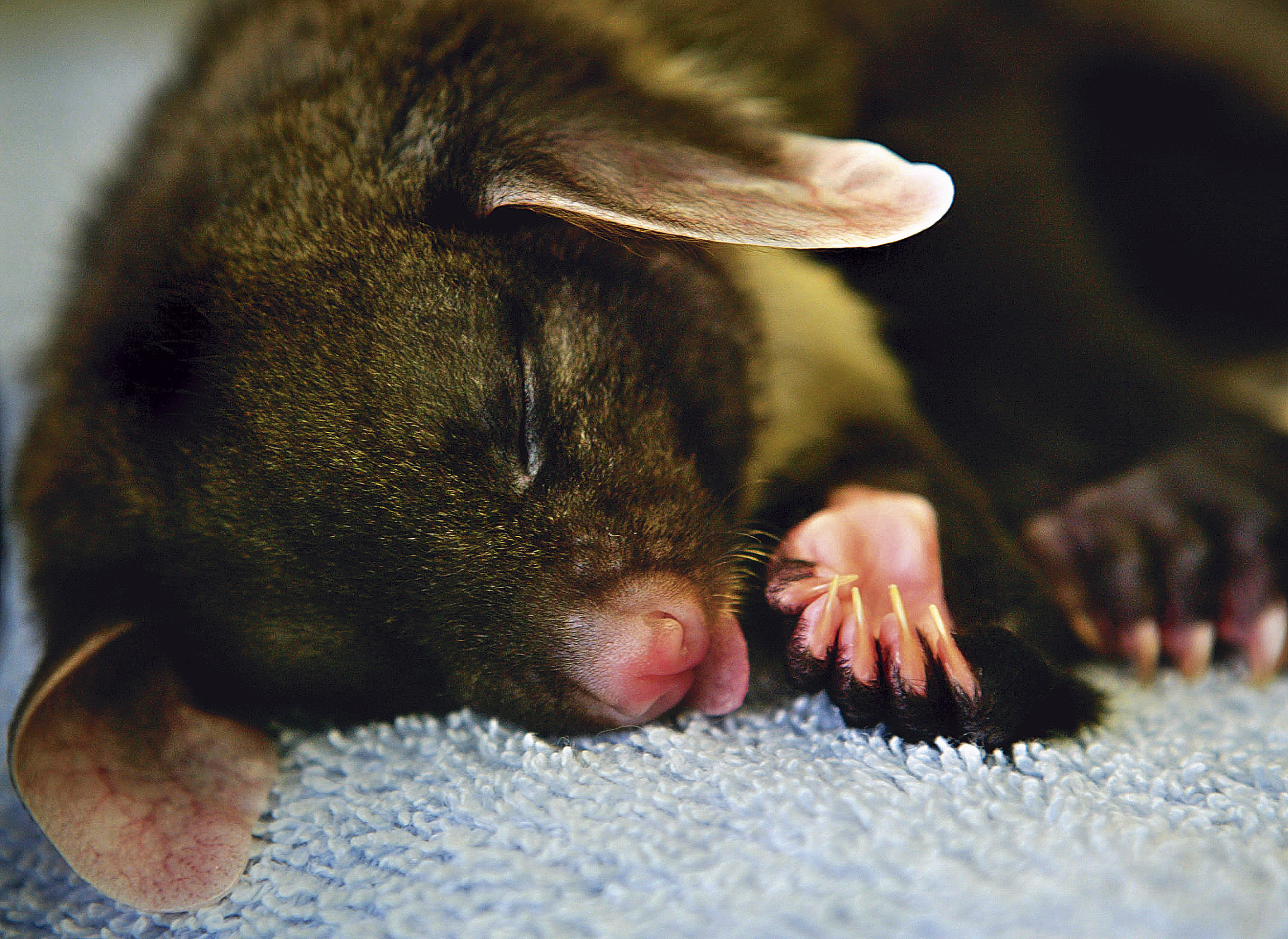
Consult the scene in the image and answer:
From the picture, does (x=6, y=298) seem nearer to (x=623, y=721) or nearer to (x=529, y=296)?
(x=529, y=296)

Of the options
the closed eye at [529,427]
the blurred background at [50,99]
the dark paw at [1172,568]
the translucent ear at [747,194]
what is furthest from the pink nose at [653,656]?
the blurred background at [50,99]

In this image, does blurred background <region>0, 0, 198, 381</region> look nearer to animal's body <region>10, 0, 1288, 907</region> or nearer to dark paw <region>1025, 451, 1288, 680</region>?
animal's body <region>10, 0, 1288, 907</region>

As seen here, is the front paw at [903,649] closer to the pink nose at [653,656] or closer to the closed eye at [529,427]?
the pink nose at [653,656]

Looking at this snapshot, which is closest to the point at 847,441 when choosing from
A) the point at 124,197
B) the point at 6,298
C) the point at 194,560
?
the point at 194,560

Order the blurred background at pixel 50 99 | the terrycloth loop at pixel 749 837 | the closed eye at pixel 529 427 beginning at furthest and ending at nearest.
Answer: the blurred background at pixel 50 99 < the closed eye at pixel 529 427 < the terrycloth loop at pixel 749 837

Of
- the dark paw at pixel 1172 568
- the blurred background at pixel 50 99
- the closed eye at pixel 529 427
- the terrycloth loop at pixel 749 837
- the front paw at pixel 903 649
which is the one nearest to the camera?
the terrycloth loop at pixel 749 837

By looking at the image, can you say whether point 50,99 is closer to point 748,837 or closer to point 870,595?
point 870,595

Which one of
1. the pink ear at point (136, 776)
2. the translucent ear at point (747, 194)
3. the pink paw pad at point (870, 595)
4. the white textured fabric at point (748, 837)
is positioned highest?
the translucent ear at point (747, 194)
